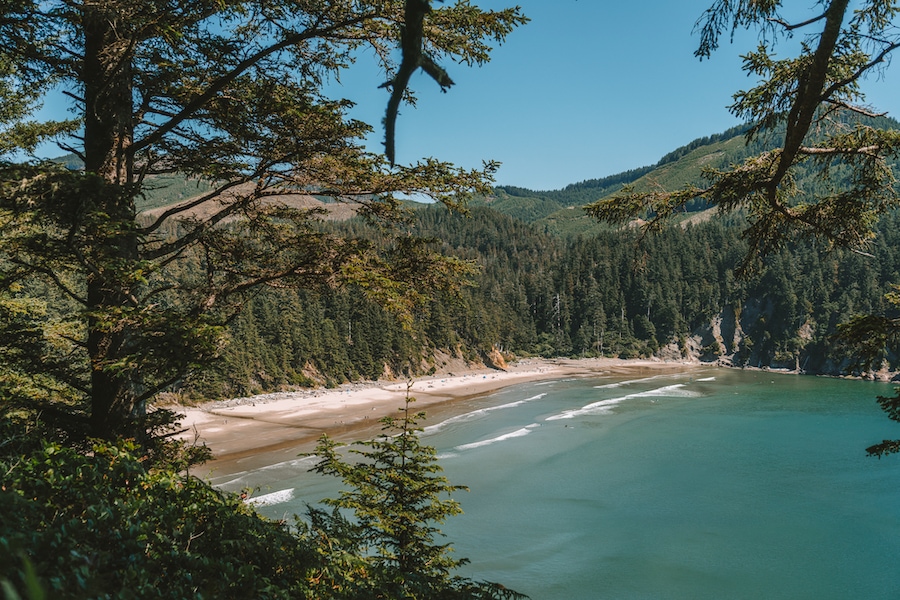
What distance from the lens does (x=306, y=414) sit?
41.5 meters

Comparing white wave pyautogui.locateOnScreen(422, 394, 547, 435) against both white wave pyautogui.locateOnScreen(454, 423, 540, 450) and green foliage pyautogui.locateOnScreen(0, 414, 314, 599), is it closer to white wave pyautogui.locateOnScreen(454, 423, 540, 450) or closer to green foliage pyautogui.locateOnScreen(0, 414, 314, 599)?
white wave pyautogui.locateOnScreen(454, 423, 540, 450)

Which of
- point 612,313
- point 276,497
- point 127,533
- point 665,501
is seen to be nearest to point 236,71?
point 127,533

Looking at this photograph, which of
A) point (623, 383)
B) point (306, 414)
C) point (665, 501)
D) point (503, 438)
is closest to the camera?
point (665, 501)

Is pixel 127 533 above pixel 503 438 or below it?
above

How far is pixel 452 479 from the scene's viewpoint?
76.4ft

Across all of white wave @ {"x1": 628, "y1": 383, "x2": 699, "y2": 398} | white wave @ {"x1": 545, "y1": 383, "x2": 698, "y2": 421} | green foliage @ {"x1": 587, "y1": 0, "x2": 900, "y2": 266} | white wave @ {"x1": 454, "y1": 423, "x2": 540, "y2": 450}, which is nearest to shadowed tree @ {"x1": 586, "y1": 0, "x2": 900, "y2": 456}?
green foliage @ {"x1": 587, "y1": 0, "x2": 900, "y2": 266}

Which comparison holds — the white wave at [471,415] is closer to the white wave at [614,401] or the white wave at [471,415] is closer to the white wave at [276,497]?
the white wave at [614,401]

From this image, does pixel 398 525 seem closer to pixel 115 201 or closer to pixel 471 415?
pixel 115 201

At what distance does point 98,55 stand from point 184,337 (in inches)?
113

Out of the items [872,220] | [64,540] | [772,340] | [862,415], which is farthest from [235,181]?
[772,340]

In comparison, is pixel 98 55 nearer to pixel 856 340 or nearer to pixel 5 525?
pixel 5 525

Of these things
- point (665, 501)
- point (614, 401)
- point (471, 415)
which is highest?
point (471, 415)

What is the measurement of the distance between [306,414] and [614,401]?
28.9 metres

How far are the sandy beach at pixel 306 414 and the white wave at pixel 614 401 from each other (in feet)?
32.2
